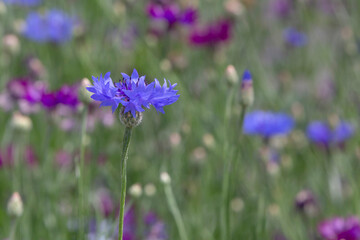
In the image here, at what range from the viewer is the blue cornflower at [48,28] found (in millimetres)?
1772

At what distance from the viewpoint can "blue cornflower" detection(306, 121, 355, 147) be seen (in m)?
1.55

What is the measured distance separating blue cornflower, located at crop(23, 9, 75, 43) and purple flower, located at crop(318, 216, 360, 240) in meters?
1.10

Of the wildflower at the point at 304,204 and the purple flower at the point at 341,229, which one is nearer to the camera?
the purple flower at the point at 341,229

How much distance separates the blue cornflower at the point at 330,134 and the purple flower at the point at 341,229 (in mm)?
467

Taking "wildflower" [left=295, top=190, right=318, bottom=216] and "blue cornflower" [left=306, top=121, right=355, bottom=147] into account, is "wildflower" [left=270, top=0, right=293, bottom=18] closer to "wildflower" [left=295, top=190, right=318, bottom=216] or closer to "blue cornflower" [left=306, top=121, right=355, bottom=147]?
"blue cornflower" [left=306, top=121, right=355, bottom=147]

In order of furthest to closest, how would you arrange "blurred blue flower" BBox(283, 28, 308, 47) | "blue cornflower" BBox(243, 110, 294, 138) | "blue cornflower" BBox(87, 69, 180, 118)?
"blurred blue flower" BBox(283, 28, 308, 47), "blue cornflower" BBox(243, 110, 294, 138), "blue cornflower" BBox(87, 69, 180, 118)

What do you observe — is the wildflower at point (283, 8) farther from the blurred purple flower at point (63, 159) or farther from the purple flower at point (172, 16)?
the blurred purple flower at point (63, 159)

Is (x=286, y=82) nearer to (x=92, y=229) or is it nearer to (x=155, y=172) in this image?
(x=155, y=172)

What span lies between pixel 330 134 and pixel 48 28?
95cm

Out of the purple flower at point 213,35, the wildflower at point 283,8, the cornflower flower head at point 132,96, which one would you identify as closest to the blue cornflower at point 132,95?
the cornflower flower head at point 132,96

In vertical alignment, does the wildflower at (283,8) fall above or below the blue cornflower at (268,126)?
above

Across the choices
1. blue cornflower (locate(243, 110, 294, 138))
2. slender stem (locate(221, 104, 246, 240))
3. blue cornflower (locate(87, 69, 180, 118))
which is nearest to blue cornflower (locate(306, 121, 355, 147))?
blue cornflower (locate(243, 110, 294, 138))

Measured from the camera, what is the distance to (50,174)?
1.37 m

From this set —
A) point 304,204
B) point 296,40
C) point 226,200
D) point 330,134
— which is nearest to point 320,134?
point 330,134
